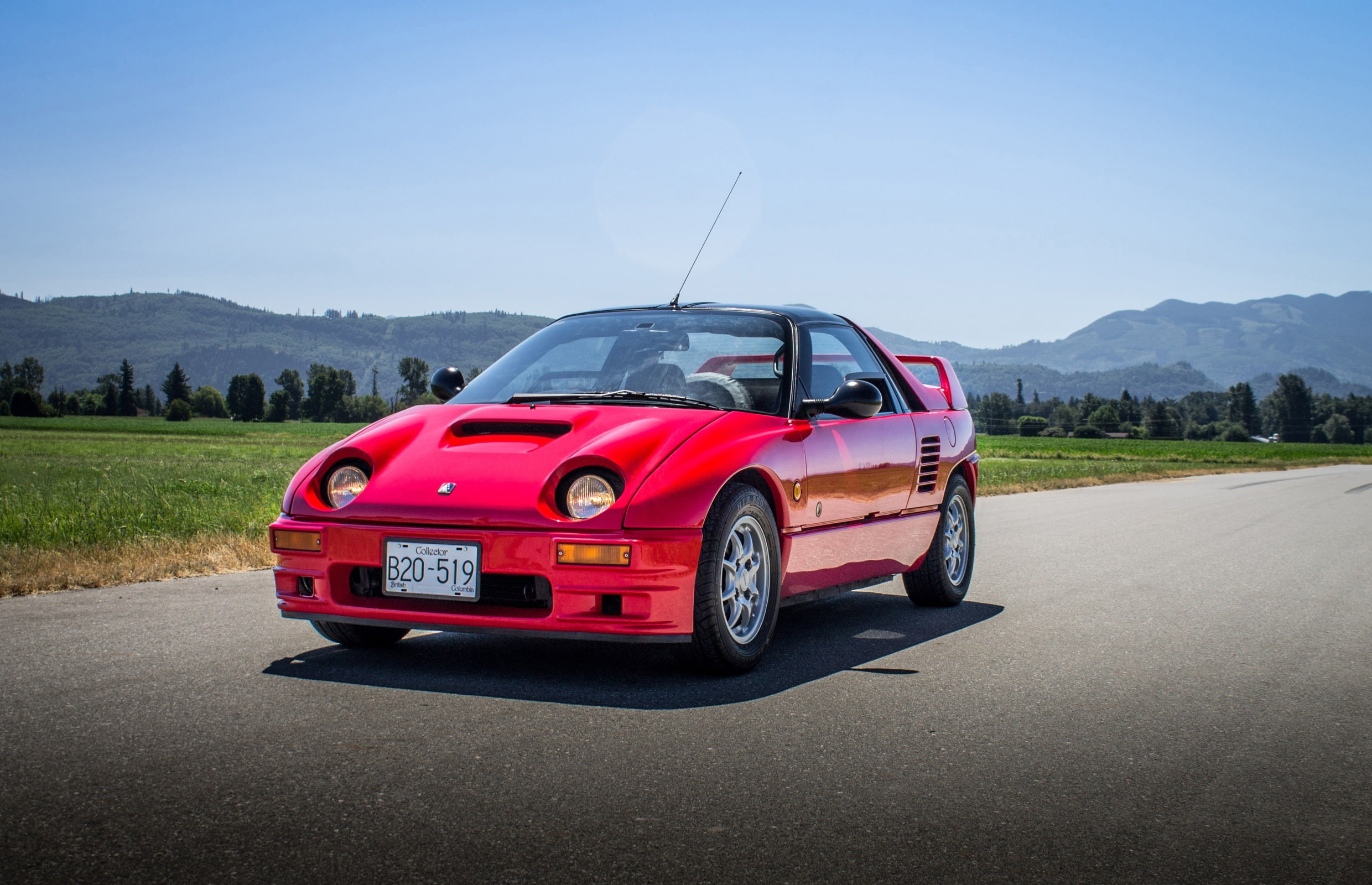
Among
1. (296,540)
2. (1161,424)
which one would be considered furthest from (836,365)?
(1161,424)

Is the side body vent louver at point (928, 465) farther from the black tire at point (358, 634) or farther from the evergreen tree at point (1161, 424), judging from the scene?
the evergreen tree at point (1161, 424)

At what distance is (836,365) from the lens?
638cm

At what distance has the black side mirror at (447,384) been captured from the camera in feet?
19.8

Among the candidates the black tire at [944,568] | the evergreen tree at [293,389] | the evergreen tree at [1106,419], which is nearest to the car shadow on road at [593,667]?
the black tire at [944,568]

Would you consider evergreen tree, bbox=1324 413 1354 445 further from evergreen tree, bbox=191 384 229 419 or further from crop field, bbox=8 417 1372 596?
evergreen tree, bbox=191 384 229 419

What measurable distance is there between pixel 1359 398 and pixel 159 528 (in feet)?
568

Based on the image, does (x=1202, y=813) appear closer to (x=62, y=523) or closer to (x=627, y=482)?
(x=627, y=482)

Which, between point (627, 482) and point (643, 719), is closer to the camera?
point (643, 719)

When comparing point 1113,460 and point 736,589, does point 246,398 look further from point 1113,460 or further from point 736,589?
point 736,589

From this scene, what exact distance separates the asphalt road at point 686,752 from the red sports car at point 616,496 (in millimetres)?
308

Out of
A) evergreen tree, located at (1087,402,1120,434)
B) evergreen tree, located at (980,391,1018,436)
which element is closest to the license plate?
evergreen tree, located at (980,391,1018,436)

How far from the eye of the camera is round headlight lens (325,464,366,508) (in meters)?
4.77

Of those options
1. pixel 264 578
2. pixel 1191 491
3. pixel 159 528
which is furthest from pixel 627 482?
pixel 1191 491

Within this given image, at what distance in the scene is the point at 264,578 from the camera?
7.46 m
